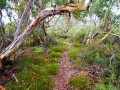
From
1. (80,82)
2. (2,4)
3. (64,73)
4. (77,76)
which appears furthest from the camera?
(2,4)

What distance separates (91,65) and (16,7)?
23.8 feet

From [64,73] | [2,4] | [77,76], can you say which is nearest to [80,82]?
[77,76]

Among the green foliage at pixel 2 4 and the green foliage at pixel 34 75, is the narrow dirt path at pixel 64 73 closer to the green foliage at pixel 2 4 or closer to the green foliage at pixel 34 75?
the green foliage at pixel 34 75

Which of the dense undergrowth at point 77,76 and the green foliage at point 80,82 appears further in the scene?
the green foliage at point 80,82

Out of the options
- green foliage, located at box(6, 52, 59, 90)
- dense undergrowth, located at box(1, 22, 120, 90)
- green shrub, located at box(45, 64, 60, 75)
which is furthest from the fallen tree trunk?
green shrub, located at box(45, 64, 60, 75)

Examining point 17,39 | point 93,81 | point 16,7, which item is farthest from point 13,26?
point 93,81

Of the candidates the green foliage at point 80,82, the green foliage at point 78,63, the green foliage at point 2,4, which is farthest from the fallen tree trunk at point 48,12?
the green foliage at point 2,4

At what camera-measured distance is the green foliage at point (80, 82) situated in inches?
276

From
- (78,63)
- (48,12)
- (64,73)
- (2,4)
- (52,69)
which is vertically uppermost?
(2,4)

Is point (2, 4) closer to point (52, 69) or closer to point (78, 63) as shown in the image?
point (52, 69)

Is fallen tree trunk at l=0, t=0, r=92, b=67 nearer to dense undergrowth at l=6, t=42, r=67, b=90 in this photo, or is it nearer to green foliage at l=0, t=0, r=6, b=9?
dense undergrowth at l=6, t=42, r=67, b=90

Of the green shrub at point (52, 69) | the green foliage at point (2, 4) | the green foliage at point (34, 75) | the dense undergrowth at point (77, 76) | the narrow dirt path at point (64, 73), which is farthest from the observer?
the green foliage at point (2, 4)

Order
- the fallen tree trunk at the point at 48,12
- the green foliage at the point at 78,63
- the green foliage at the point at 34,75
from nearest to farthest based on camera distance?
1. the fallen tree trunk at the point at 48,12
2. the green foliage at the point at 34,75
3. the green foliage at the point at 78,63

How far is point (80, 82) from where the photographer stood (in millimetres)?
7207
